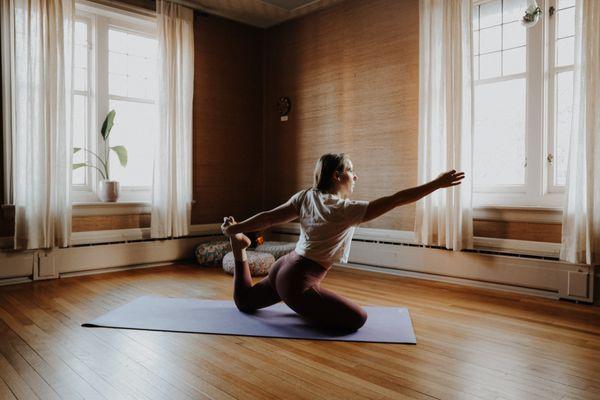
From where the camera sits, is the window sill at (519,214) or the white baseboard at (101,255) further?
the white baseboard at (101,255)

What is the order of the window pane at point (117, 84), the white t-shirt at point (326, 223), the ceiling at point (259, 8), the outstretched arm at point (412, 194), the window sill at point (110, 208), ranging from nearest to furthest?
the outstretched arm at point (412, 194) < the white t-shirt at point (326, 223) < the window sill at point (110, 208) < the window pane at point (117, 84) < the ceiling at point (259, 8)

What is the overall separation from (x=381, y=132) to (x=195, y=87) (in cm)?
212

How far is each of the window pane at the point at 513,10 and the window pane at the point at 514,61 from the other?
263 millimetres

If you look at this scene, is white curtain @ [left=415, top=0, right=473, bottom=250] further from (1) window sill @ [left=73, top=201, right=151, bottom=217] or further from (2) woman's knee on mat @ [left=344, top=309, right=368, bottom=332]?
(1) window sill @ [left=73, top=201, right=151, bottom=217]

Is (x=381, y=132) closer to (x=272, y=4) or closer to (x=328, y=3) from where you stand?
(x=328, y=3)

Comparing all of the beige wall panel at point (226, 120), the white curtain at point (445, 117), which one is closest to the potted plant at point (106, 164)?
the beige wall panel at point (226, 120)

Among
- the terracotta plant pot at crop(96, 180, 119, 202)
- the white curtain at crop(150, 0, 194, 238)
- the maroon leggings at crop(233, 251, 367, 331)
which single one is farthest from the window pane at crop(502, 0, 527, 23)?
the terracotta plant pot at crop(96, 180, 119, 202)

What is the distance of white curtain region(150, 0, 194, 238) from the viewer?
4684 mm

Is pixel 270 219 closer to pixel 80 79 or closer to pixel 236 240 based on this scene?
pixel 236 240

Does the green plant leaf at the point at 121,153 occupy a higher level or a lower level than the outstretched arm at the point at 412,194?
higher

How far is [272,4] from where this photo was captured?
201 inches

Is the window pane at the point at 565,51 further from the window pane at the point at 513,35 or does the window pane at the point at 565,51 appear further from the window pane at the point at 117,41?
the window pane at the point at 117,41

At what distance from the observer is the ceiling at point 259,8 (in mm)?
5023

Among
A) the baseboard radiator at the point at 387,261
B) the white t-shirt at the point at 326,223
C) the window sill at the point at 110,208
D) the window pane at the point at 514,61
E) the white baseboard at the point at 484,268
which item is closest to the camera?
the white t-shirt at the point at 326,223
